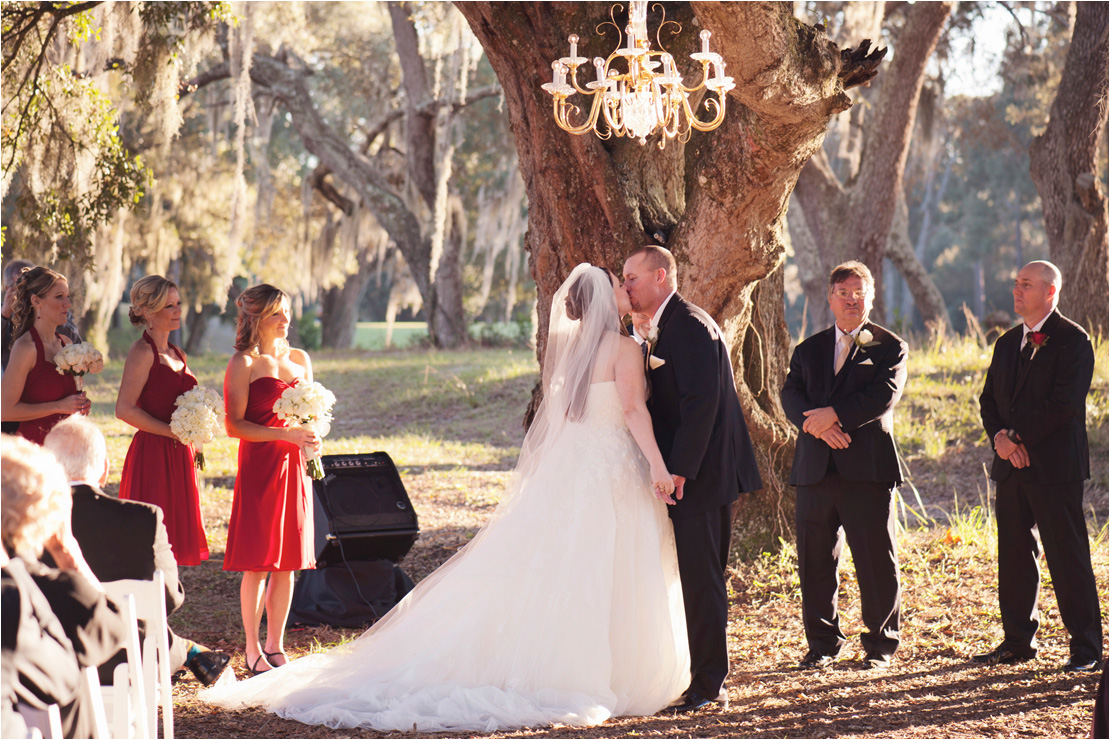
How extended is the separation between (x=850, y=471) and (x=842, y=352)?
1.94 feet

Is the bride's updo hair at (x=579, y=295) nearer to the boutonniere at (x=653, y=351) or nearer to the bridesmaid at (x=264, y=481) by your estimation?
the boutonniere at (x=653, y=351)

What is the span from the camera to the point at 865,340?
4.70 metres

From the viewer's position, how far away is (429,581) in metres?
4.39

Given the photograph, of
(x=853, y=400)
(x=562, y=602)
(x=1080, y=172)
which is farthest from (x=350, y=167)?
(x=562, y=602)

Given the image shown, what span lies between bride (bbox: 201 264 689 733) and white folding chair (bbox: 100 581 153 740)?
46.0 inches

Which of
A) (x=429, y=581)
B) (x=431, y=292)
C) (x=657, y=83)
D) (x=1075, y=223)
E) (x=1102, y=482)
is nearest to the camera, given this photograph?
(x=429, y=581)

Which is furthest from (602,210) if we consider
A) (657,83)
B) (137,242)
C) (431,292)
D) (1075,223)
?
(137,242)

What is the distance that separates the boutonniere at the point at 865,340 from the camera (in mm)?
4699

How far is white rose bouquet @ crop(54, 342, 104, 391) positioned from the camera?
15.4ft

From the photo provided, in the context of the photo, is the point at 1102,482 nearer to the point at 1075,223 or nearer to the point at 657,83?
the point at 1075,223

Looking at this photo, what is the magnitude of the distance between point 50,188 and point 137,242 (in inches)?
475

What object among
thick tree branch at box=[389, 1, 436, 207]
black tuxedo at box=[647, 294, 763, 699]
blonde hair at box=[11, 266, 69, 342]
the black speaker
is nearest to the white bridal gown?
black tuxedo at box=[647, 294, 763, 699]

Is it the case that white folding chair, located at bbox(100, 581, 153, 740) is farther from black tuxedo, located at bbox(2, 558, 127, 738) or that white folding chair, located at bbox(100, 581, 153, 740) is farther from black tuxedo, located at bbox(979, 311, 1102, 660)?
black tuxedo, located at bbox(979, 311, 1102, 660)

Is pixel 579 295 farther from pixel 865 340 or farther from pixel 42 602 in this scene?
pixel 42 602
